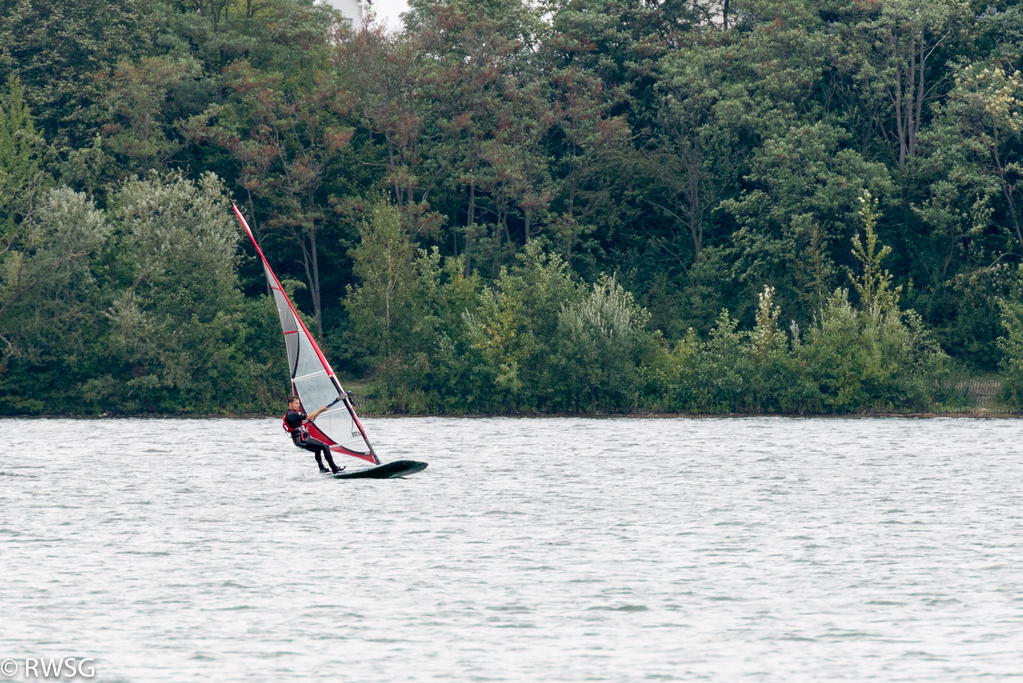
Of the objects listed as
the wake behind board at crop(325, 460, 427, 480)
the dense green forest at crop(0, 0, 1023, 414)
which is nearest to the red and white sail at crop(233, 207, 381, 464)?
the wake behind board at crop(325, 460, 427, 480)

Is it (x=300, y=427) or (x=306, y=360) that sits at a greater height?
(x=306, y=360)

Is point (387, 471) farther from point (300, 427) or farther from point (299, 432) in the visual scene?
point (300, 427)

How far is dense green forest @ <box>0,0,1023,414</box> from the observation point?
66.9 meters

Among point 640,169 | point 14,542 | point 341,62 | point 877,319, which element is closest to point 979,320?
point 877,319

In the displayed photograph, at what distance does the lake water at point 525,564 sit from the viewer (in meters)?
21.4

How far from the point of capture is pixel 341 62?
8069 cm

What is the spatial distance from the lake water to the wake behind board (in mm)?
355

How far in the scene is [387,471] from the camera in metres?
41.9

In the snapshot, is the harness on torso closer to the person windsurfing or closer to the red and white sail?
the person windsurfing

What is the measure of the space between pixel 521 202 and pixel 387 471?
36.3 metres

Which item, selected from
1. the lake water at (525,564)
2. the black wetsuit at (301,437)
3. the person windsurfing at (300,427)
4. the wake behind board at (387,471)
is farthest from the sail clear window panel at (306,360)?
the lake water at (525,564)

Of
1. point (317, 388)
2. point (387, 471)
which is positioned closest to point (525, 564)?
point (317, 388)

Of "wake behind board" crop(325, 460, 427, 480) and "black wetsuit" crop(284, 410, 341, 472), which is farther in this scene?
"wake behind board" crop(325, 460, 427, 480)

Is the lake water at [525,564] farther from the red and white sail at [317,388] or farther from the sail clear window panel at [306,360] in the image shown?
the sail clear window panel at [306,360]
